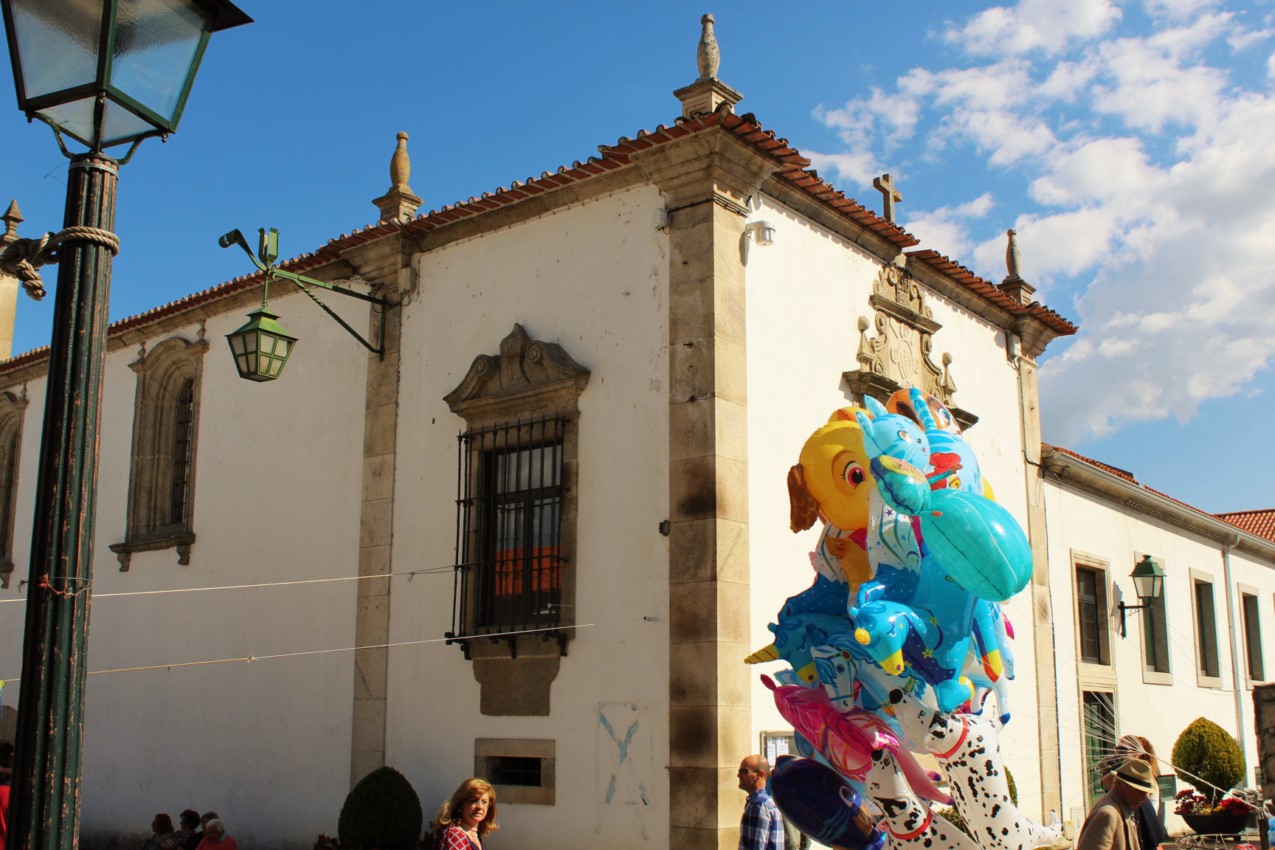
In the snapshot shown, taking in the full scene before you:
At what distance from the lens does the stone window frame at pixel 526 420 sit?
1036cm

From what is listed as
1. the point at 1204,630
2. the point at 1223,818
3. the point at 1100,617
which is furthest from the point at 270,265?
the point at 1204,630

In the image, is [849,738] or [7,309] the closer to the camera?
[849,738]

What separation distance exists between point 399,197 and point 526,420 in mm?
2999

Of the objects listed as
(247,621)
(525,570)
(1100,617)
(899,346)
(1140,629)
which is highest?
(899,346)

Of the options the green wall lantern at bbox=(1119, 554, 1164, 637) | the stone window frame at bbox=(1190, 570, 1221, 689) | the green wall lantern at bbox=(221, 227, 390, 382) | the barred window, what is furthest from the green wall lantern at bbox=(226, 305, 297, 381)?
the stone window frame at bbox=(1190, 570, 1221, 689)

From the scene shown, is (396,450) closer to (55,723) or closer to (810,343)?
(810,343)

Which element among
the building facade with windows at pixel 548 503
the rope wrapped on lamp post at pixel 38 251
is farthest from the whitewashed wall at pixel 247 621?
the rope wrapped on lamp post at pixel 38 251

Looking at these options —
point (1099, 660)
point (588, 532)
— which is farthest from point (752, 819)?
point (1099, 660)

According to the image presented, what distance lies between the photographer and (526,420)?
10945 mm

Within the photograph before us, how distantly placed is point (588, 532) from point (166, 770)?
20.4 ft

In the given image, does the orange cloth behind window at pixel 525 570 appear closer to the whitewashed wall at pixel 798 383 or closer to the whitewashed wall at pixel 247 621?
the whitewashed wall at pixel 798 383

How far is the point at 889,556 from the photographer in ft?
22.8

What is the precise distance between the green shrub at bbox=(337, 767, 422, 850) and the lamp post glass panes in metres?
7.03

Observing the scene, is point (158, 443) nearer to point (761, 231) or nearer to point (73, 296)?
point (761, 231)
